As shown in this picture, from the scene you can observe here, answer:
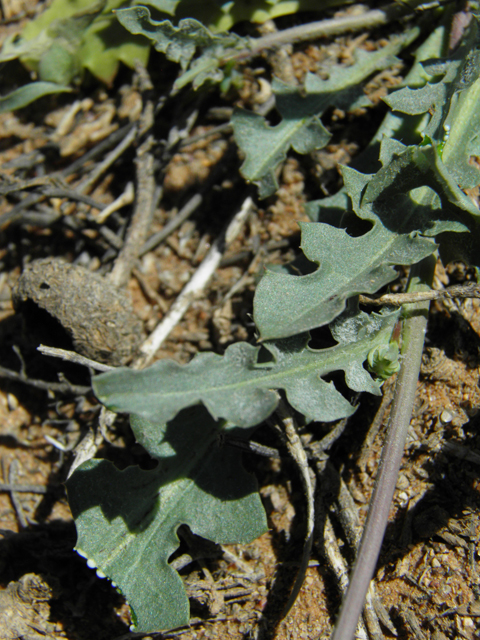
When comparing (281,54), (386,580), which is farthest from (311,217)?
(386,580)

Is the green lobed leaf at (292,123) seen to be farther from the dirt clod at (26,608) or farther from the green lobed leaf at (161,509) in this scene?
the dirt clod at (26,608)

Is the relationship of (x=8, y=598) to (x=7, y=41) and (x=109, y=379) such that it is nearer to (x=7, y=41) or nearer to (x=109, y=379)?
(x=109, y=379)

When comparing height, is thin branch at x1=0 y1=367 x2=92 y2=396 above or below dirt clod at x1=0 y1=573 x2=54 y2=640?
above

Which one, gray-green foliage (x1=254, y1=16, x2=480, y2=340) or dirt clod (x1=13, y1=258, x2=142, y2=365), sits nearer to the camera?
gray-green foliage (x1=254, y1=16, x2=480, y2=340)

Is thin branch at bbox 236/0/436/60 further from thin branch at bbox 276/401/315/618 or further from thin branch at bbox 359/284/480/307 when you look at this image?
thin branch at bbox 276/401/315/618

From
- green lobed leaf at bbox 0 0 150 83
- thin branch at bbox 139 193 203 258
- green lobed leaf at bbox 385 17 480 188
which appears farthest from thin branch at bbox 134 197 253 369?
green lobed leaf at bbox 0 0 150 83

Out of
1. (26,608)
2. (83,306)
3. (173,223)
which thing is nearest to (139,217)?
(173,223)

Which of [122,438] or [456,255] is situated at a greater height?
[456,255]

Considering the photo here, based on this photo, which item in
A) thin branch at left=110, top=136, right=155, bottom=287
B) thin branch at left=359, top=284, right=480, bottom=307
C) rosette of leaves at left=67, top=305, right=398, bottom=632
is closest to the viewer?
rosette of leaves at left=67, top=305, right=398, bottom=632
